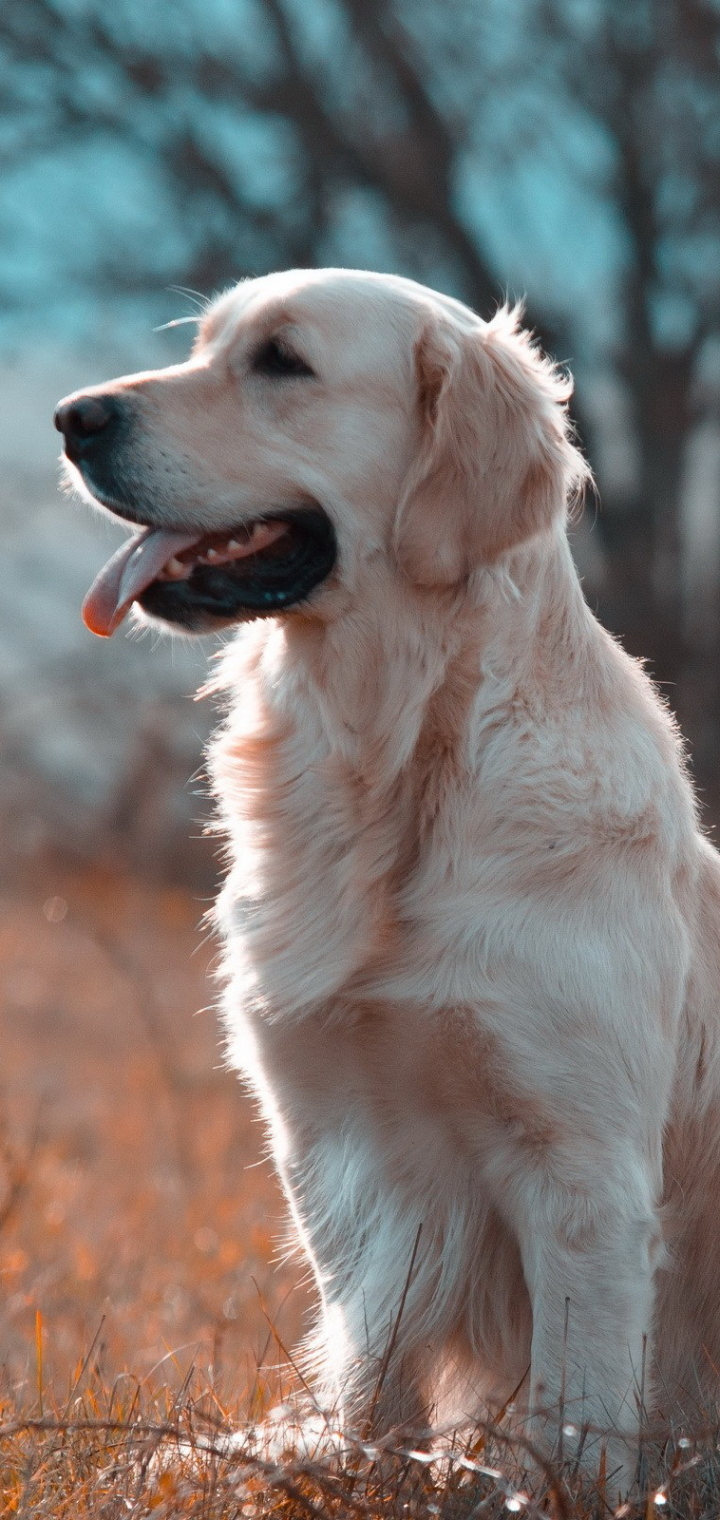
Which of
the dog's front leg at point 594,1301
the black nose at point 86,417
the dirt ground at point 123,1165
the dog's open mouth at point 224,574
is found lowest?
the dirt ground at point 123,1165

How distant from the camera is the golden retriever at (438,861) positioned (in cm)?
235

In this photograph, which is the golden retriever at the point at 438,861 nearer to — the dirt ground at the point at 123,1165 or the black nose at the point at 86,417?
the black nose at the point at 86,417

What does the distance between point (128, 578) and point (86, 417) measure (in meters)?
0.29

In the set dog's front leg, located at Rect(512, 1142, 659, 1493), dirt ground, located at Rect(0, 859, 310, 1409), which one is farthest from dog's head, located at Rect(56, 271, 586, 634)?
dog's front leg, located at Rect(512, 1142, 659, 1493)

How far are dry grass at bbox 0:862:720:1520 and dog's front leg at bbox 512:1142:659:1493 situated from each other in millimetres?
98

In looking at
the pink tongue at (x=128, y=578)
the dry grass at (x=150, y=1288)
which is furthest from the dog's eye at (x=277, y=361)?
the dry grass at (x=150, y=1288)

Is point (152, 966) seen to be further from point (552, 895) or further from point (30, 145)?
point (552, 895)

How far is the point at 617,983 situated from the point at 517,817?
32 centimetres

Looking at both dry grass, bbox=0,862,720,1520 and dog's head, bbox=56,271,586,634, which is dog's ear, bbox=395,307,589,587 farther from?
dry grass, bbox=0,862,720,1520

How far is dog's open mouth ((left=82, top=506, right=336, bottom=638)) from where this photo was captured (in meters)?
2.65

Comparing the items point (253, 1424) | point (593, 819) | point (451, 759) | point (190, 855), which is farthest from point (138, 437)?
point (190, 855)

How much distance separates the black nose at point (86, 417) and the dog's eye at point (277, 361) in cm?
29

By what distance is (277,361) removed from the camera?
2717 mm

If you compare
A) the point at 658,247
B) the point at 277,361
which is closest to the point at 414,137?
the point at 658,247
